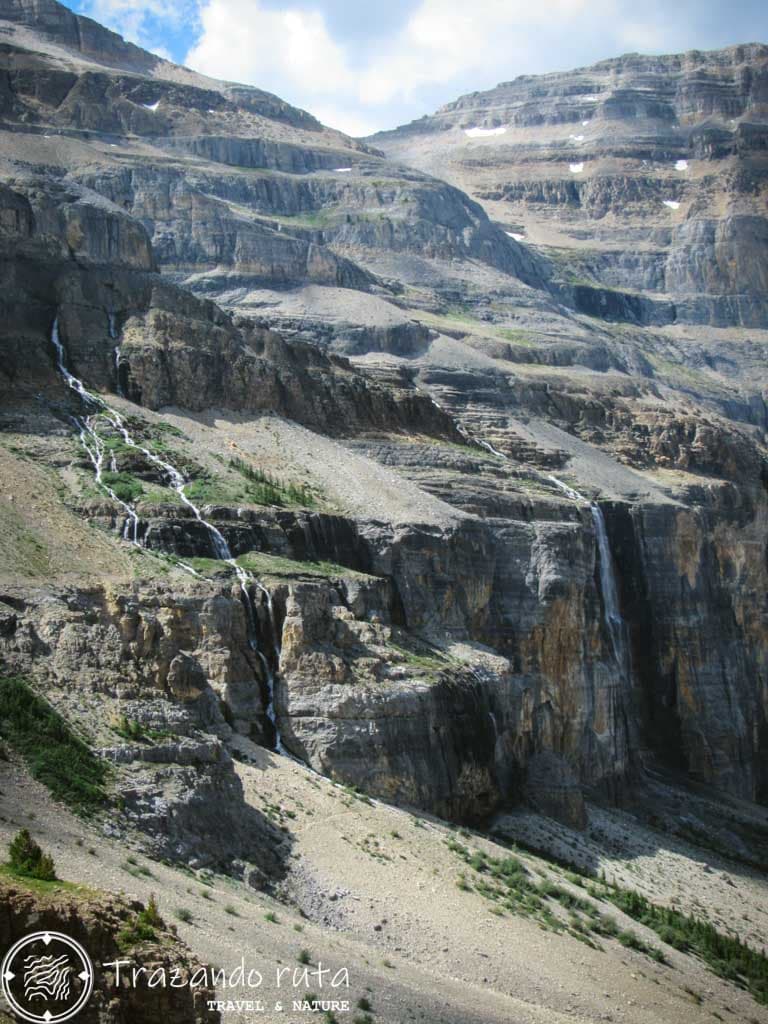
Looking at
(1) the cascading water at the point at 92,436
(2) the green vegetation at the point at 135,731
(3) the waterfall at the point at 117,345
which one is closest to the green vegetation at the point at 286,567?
(1) the cascading water at the point at 92,436

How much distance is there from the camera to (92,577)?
176 ft

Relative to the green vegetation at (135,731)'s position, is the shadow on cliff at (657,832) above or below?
below

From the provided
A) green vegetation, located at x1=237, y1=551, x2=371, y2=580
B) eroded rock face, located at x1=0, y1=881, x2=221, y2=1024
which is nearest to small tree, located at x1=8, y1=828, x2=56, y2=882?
eroded rock face, located at x1=0, y1=881, x2=221, y2=1024

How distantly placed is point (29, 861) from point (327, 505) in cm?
4602

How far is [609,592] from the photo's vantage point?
9106 cm

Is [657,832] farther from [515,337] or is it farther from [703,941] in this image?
[515,337]

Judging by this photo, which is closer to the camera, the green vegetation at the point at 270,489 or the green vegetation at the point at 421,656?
the green vegetation at the point at 421,656

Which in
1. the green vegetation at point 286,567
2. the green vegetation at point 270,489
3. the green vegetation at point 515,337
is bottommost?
the green vegetation at point 286,567

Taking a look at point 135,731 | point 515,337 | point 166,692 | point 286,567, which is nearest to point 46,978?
point 135,731

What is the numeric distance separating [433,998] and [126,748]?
12398 millimetres

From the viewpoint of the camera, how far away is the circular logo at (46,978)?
22.0 meters

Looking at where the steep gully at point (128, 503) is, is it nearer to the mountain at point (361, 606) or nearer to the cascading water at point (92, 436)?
the cascading water at point (92, 436)

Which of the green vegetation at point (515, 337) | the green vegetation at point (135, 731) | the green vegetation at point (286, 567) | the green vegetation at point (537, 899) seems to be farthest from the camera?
the green vegetation at point (515, 337)

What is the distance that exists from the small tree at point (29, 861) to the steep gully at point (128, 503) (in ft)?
81.9
